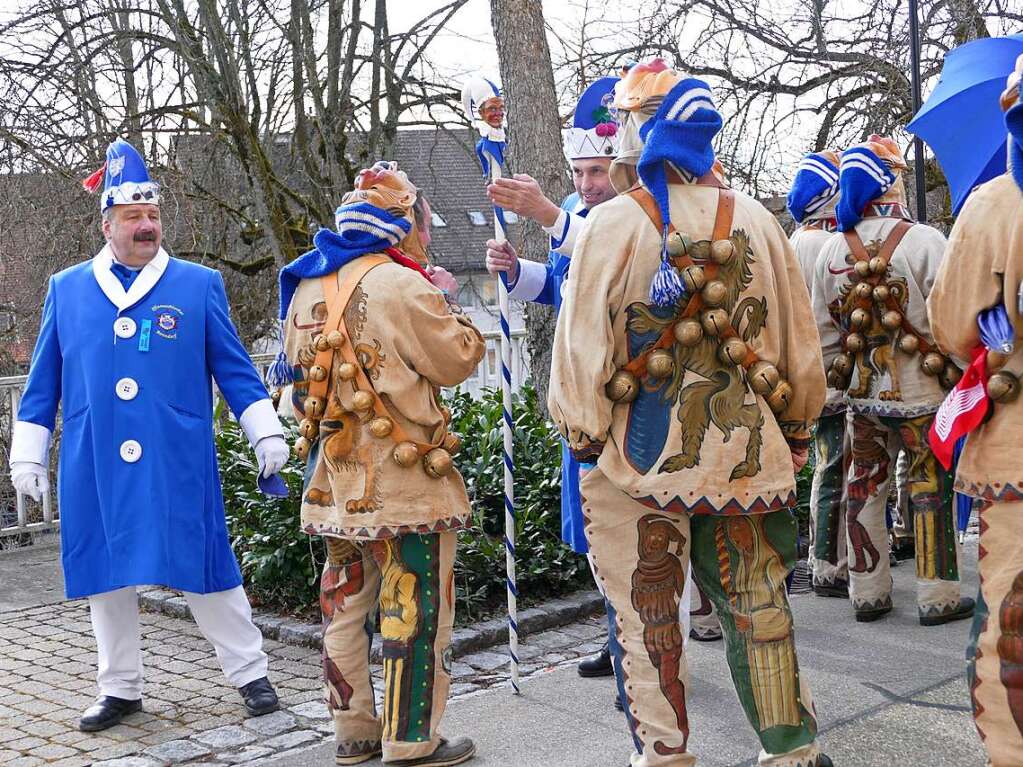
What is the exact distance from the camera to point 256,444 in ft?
15.1

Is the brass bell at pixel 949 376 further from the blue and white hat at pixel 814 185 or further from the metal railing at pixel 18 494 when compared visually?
the metal railing at pixel 18 494

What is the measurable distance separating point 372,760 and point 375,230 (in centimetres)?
176

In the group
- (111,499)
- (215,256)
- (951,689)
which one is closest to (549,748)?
(951,689)

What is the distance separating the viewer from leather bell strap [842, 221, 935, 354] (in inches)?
208

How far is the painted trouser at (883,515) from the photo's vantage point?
532 cm

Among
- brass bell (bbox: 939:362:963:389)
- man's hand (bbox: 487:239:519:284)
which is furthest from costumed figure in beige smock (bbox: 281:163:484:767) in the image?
brass bell (bbox: 939:362:963:389)

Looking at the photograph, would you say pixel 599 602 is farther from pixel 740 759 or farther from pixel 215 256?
pixel 215 256

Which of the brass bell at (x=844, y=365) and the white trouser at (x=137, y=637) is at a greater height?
the brass bell at (x=844, y=365)

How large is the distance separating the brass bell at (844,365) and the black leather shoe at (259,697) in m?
2.82

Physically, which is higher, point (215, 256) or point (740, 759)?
point (215, 256)

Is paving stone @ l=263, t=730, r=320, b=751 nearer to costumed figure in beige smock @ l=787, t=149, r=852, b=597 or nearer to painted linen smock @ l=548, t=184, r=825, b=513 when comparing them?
painted linen smock @ l=548, t=184, r=825, b=513

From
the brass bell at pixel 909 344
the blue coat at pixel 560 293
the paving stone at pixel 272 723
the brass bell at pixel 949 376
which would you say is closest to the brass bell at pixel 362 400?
the blue coat at pixel 560 293

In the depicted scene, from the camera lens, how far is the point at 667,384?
3.16 m

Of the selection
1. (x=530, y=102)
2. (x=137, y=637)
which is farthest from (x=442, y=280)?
(x=530, y=102)
